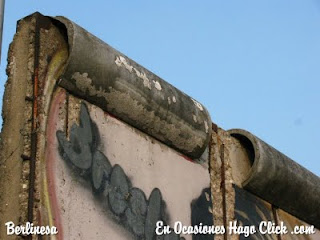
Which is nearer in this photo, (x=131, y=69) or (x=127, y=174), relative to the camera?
(x=127, y=174)

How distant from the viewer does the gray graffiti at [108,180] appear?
20.4 feet

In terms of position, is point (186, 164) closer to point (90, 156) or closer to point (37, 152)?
point (90, 156)

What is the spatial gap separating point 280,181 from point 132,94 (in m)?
2.32

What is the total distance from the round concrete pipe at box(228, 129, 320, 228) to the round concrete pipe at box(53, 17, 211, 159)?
0.75 m

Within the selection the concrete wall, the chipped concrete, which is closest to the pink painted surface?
the concrete wall

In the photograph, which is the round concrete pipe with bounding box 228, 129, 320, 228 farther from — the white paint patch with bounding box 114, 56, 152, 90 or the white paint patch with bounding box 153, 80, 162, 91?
the white paint patch with bounding box 114, 56, 152, 90

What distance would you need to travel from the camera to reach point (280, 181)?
8398 mm

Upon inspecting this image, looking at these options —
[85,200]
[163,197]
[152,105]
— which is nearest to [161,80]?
[152,105]

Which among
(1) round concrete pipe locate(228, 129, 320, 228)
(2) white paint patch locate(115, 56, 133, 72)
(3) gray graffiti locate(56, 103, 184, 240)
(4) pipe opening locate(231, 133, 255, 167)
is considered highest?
(2) white paint patch locate(115, 56, 133, 72)

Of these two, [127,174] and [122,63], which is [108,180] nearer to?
[127,174]

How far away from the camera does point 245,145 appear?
27.5 ft

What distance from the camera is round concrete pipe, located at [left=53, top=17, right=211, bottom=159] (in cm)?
638

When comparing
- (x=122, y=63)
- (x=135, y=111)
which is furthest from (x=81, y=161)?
(x=122, y=63)

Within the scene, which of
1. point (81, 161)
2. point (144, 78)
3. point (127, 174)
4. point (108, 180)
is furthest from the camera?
point (144, 78)
